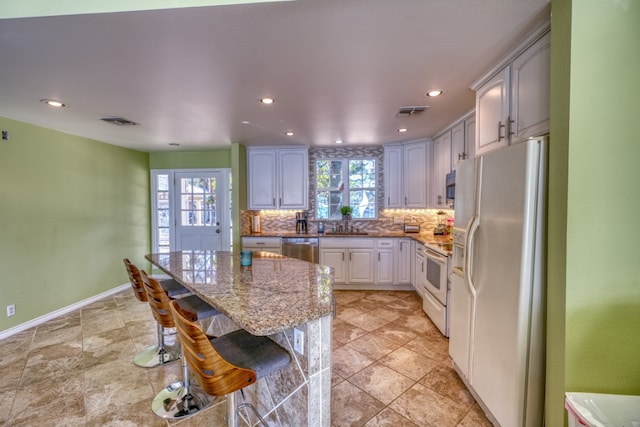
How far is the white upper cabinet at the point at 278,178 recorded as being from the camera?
4.75 m

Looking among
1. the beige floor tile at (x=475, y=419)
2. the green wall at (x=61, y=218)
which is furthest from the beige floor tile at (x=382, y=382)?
the green wall at (x=61, y=218)

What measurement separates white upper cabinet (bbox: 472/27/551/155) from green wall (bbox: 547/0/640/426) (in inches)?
10.3

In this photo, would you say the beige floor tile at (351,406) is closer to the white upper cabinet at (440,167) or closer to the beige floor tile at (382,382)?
the beige floor tile at (382,382)

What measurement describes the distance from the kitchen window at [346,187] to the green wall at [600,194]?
12.0 feet

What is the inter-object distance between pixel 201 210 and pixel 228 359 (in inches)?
169

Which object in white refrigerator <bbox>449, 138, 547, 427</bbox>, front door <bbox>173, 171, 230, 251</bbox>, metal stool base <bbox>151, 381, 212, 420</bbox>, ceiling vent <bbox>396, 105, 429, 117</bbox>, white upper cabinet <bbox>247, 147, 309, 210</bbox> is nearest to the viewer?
white refrigerator <bbox>449, 138, 547, 427</bbox>

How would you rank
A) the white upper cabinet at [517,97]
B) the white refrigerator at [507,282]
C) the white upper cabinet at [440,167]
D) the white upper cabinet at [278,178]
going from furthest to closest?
the white upper cabinet at [278,178]
the white upper cabinet at [440,167]
the white upper cabinet at [517,97]
the white refrigerator at [507,282]

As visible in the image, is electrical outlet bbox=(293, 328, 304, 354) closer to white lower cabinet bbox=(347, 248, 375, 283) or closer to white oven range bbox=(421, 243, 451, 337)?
white oven range bbox=(421, 243, 451, 337)

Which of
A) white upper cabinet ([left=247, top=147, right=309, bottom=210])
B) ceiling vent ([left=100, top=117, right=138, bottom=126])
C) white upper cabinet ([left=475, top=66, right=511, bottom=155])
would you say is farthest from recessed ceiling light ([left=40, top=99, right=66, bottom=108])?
white upper cabinet ([left=475, top=66, right=511, bottom=155])

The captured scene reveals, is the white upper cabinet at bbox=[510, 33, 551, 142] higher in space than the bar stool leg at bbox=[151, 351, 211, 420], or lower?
higher

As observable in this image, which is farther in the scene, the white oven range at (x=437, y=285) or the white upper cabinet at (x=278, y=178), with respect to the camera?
the white upper cabinet at (x=278, y=178)

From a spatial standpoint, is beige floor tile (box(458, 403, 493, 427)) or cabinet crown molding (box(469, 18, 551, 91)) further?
beige floor tile (box(458, 403, 493, 427))

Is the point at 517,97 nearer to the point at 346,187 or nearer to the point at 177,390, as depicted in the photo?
the point at 177,390

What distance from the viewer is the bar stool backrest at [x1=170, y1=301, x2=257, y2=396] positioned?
116cm
